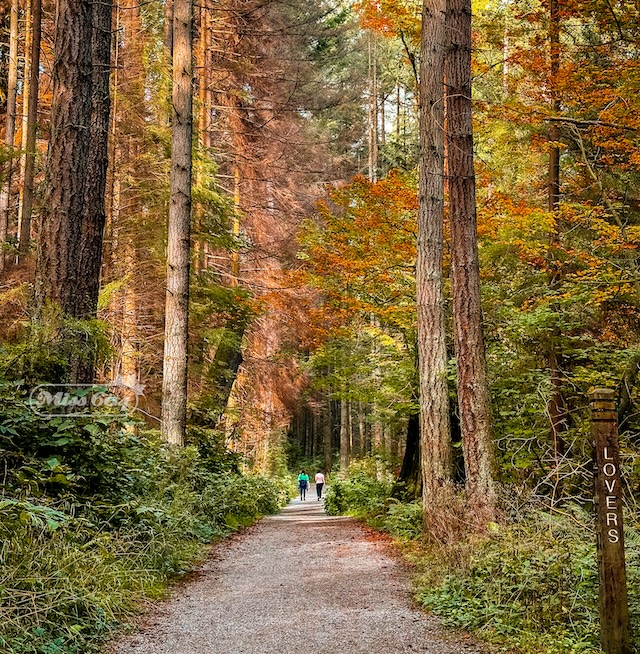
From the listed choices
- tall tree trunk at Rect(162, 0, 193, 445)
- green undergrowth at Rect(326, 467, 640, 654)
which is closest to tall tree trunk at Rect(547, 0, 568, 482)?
green undergrowth at Rect(326, 467, 640, 654)

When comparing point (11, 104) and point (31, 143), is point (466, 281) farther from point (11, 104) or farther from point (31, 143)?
point (11, 104)

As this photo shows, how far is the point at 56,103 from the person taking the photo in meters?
7.24

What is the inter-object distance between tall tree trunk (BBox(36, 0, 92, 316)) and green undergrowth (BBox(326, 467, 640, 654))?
4.73 metres

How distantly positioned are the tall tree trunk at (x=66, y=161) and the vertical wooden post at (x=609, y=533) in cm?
540

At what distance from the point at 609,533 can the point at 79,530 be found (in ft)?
13.5

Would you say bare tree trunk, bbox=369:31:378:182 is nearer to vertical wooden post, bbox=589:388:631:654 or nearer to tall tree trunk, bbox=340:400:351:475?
tall tree trunk, bbox=340:400:351:475

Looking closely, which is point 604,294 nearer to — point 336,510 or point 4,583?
point 4,583

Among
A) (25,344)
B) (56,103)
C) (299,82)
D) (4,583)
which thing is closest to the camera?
(4,583)

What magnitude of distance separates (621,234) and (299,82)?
10044 mm

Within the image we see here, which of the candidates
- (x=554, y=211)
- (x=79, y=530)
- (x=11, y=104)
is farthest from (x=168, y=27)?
(x=79, y=530)

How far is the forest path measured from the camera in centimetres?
453

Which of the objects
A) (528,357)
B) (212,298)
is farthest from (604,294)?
(212,298)

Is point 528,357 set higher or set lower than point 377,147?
lower

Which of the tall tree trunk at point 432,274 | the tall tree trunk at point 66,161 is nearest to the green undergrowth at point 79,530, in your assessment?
the tall tree trunk at point 66,161
